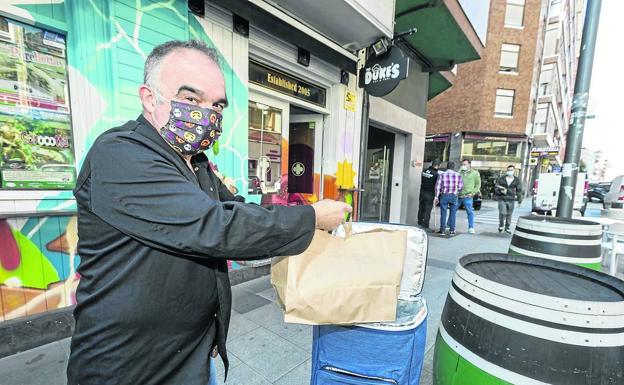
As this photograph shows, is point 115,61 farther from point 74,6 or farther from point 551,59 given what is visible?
point 551,59

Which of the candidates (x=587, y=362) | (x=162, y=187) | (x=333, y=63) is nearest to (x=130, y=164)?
(x=162, y=187)

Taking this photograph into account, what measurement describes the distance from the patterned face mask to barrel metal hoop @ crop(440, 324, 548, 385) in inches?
54.8

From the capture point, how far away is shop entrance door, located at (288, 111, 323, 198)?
16.4 ft

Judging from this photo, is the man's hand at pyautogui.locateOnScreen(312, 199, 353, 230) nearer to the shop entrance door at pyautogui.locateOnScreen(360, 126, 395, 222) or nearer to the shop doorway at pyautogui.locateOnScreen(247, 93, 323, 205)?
the shop doorway at pyautogui.locateOnScreen(247, 93, 323, 205)

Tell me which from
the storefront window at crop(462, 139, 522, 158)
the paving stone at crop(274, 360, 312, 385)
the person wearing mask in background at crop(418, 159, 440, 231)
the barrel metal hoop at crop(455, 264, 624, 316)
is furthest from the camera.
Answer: the storefront window at crop(462, 139, 522, 158)

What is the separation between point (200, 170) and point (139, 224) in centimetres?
50

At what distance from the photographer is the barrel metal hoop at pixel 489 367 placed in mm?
999

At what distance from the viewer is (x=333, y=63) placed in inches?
180

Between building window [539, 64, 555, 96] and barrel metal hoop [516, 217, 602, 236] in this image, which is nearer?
barrel metal hoop [516, 217, 602, 236]

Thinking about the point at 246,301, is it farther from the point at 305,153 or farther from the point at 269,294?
the point at 305,153

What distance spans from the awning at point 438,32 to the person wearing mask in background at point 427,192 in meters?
2.72

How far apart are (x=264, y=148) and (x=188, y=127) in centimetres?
306

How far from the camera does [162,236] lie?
2.73 ft

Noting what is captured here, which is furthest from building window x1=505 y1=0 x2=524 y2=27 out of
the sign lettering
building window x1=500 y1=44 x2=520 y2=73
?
the sign lettering
